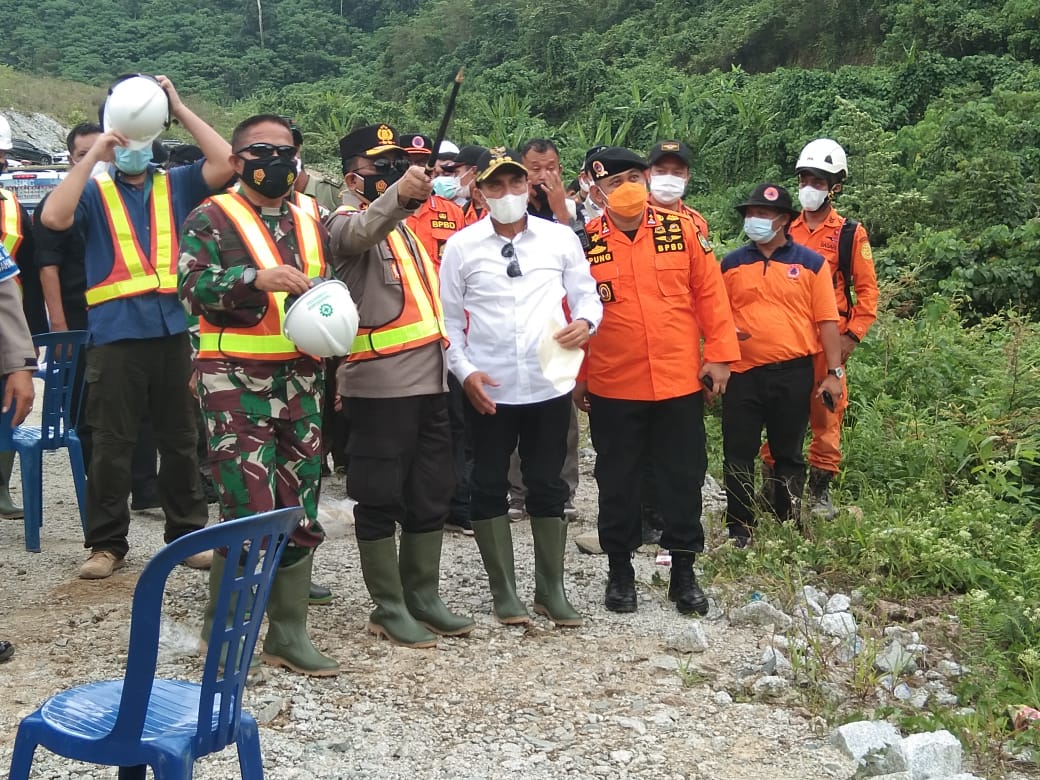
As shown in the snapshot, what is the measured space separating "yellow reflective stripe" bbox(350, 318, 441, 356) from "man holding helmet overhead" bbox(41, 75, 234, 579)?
1.13 metres

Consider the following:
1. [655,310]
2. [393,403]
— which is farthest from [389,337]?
[655,310]

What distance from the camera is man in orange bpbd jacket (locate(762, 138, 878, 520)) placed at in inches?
279

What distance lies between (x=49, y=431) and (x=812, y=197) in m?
4.37

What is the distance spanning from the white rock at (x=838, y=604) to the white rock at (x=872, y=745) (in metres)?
1.31

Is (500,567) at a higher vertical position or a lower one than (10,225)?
lower

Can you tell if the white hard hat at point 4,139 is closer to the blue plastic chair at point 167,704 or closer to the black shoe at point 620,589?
the black shoe at point 620,589

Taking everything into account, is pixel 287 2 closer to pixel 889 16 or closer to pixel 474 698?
pixel 889 16

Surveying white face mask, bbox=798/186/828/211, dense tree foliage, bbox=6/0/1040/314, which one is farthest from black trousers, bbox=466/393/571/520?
dense tree foliage, bbox=6/0/1040/314

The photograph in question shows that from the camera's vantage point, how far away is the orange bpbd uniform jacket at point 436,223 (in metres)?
7.12

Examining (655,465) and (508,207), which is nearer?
(508,207)

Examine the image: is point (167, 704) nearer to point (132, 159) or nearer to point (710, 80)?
point (132, 159)

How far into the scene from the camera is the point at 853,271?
279 inches

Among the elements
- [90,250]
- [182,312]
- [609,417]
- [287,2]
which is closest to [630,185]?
[609,417]

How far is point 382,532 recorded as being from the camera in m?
4.85
